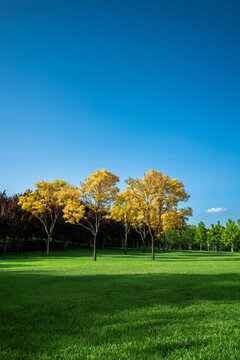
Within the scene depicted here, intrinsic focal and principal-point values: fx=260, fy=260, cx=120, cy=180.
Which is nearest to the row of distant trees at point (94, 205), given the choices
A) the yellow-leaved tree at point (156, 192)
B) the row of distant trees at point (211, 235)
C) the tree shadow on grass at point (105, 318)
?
the yellow-leaved tree at point (156, 192)

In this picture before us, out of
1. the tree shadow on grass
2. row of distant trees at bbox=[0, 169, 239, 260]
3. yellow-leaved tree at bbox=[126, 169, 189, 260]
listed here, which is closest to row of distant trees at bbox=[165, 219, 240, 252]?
row of distant trees at bbox=[0, 169, 239, 260]

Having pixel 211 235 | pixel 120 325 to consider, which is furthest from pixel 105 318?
pixel 211 235

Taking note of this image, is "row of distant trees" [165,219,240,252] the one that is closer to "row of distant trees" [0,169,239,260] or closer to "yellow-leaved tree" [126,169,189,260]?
"row of distant trees" [0,169,239,260]

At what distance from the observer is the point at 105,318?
18.5 ft

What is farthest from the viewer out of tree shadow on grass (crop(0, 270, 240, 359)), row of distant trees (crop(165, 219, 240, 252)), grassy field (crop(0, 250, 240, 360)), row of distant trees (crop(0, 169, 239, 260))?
row of distant trees (crop(165, 219, 240, 252))

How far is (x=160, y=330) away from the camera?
4812mm

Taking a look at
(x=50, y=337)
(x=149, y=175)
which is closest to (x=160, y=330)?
(x=50, y=337)

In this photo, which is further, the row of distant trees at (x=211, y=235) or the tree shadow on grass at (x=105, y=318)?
the row of distant trees at (x=211, y=235)

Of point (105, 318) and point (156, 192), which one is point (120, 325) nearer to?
point (105, 318)

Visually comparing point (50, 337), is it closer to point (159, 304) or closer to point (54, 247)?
point (159, 304)

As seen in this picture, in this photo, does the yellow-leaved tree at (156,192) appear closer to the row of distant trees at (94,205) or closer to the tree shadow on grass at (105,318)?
the row of distant trees at (94,205)

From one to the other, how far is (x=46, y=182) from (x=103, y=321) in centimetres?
3932

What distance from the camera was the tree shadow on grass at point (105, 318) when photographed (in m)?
4.17

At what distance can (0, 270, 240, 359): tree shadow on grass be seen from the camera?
13.7 ft
